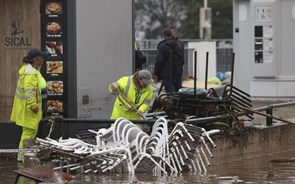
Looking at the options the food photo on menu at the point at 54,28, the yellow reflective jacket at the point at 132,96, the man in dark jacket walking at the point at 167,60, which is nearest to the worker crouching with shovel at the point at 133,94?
the yellow reflective jacket at the point at 132,96

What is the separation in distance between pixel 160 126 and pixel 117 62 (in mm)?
2554

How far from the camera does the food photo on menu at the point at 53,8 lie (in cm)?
1403

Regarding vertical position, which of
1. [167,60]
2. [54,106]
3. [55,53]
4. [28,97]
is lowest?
[54,106]

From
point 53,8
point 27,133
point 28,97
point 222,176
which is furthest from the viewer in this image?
point 53,8

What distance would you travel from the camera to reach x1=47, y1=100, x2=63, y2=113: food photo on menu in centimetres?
1412

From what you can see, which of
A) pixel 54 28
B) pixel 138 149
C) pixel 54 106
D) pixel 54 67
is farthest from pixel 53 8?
pixel 138 149

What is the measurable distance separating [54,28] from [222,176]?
11.7 feet

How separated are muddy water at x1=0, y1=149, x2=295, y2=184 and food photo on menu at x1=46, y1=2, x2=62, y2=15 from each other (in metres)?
2.31

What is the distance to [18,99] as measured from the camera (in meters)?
13.5

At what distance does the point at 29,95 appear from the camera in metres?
13.3

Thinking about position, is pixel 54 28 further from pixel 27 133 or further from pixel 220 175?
pixel 220 175

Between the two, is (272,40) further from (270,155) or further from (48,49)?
(48,49)

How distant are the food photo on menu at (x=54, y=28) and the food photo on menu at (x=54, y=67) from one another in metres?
0.45

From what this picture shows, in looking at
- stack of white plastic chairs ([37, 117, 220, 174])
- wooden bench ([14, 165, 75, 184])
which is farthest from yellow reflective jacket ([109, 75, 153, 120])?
wooden bench ([14, 165, 75, 184])
